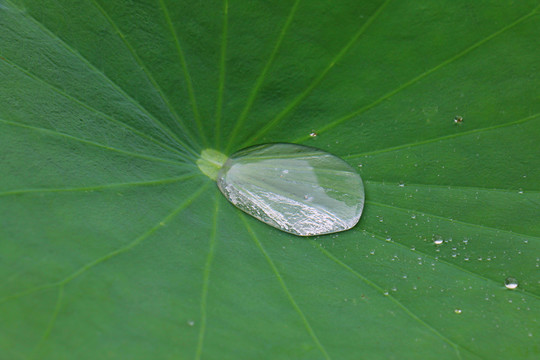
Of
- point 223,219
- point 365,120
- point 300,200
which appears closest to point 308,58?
point 365,120

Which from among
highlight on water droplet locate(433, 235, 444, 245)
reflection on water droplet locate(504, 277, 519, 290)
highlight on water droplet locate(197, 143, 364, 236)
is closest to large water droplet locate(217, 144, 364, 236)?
highlight on water droplet locate(197, 143, 364, 236)

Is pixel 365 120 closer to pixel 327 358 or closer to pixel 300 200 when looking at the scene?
pixel 300 200

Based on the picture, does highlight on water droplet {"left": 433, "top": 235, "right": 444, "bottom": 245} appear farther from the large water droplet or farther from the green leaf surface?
the large water droplet

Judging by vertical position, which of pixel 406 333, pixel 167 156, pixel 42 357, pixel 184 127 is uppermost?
pixel 184 127

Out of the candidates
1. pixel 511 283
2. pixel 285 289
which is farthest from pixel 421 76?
pixel 285 289

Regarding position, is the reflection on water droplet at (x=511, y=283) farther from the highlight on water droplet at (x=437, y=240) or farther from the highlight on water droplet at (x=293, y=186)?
the highlight on water droplet at (x=293, y=186)

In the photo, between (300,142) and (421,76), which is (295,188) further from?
(421,76)
